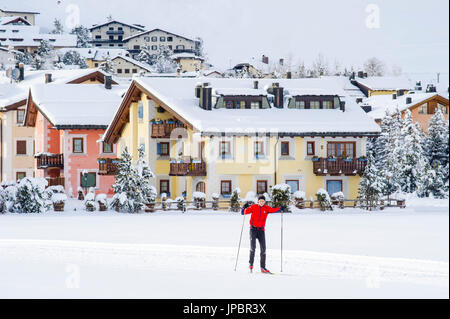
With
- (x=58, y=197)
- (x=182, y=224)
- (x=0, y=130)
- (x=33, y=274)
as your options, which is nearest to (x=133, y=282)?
(x=33, y=274)

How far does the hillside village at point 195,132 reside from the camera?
29.9 m

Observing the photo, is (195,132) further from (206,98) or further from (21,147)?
(21,147)

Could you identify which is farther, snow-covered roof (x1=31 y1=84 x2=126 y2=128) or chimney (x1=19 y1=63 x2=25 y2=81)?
chimney (x1=19 y1=63 x2=25 y2=81)

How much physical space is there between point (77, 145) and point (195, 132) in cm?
956

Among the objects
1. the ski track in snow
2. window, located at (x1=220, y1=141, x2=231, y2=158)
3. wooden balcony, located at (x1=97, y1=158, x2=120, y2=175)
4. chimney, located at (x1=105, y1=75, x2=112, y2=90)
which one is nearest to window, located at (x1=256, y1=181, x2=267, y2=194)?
window, located at (x1=220, y1=141, x2=231, y2=158)

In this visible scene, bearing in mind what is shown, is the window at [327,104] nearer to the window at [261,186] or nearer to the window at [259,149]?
the window at [259,149]

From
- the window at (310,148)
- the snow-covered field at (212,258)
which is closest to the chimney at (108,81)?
the window at (310,148)

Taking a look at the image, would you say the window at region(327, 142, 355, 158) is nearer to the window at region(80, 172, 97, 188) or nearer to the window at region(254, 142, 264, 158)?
the window at region(254, 142, 264, 158)

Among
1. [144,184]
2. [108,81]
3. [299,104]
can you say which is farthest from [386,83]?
[144,184]

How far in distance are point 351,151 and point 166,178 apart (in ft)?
25.4

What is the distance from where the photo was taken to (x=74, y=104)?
38.2 meters

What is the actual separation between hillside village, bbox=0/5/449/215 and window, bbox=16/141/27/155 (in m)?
0.10

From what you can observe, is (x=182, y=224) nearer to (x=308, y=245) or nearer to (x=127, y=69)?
(x=308, y=245)

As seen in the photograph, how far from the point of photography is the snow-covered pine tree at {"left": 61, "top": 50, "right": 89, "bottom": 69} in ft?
133
